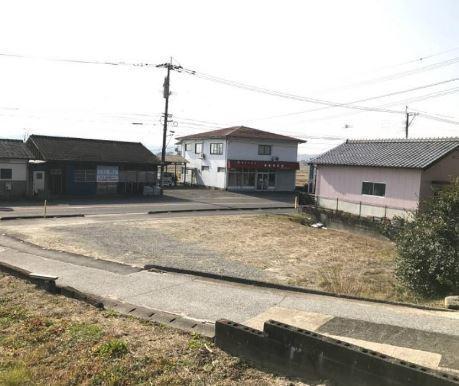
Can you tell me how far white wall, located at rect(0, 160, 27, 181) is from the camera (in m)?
29.7

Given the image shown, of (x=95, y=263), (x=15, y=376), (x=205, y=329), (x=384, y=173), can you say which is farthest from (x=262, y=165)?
(x=15, y=376)

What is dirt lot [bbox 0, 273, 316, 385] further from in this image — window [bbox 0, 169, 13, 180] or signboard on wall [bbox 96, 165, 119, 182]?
signboard on wall [bbox 96, 165, 119, 182]

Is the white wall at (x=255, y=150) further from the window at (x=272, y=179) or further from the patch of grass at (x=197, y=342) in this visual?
the patch of grass at (x=197, y=342)

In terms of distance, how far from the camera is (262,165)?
45.6 meters

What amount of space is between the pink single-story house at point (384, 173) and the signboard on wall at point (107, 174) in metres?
16.1

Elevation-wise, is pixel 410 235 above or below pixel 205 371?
above

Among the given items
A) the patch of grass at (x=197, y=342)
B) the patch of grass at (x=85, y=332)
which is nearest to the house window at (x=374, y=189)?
the patch of grass at (x=197, y=342)

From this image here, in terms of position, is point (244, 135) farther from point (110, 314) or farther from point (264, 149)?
point (110, 314)

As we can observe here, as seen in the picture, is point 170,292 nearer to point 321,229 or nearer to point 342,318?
point 342,318

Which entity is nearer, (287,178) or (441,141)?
(441,141)

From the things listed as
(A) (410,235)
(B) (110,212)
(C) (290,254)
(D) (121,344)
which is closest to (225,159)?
(B) (110,212)

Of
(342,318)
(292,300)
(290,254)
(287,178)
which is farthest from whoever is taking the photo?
(287,178)

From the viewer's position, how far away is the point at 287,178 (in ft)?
158

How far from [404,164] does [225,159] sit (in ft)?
76.6
